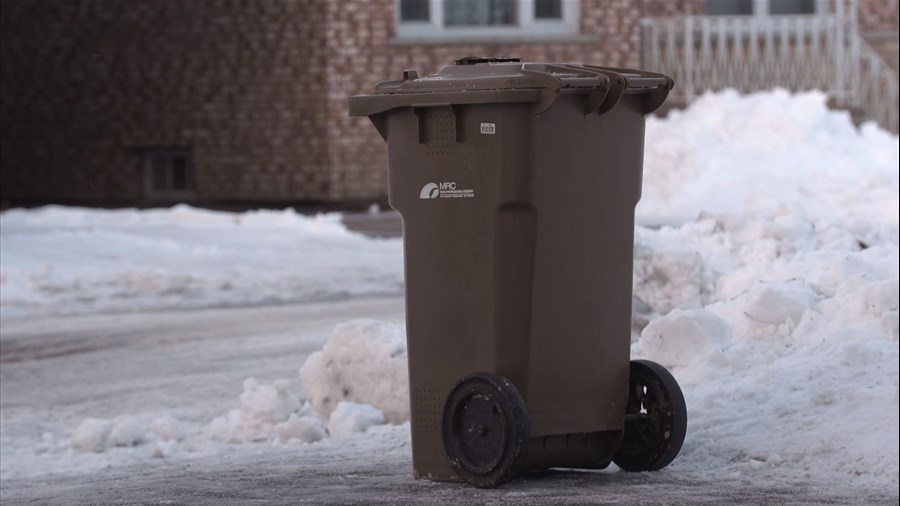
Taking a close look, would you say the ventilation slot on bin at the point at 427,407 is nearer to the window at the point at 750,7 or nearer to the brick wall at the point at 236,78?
the brick wall at the point at 236,78

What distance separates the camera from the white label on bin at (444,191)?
5.85m

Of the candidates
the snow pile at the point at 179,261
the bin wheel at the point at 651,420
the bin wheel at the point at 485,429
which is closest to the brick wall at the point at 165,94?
the snow pile at the point at 179,261

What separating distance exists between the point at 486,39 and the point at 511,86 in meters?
14.2

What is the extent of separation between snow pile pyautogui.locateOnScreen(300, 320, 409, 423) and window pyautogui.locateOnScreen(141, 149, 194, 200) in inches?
486

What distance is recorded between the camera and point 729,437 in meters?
6.70

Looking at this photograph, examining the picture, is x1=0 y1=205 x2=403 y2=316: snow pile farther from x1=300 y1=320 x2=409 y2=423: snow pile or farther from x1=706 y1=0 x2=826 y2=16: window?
x1=706 y1=0 x2=826 y2=16: window

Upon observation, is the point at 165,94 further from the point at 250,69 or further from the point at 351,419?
the point at 351,419

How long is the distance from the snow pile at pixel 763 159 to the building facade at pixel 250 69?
1939 millimetres

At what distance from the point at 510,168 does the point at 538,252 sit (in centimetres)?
31

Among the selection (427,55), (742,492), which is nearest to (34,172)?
(427,55)

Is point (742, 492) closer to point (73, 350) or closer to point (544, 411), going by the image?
point (544, 411)

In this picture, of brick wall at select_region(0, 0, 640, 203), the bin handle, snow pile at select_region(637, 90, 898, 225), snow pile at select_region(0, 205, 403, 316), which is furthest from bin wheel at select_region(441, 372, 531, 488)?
brick wall at select_region(0, 0, 640, 203)

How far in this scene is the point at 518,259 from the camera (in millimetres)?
5820

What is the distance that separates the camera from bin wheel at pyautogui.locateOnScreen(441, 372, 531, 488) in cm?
571
